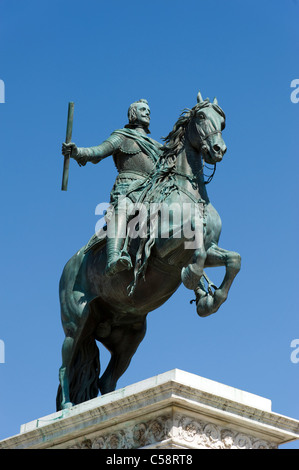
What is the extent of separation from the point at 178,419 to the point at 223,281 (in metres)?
1.90

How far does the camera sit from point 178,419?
37.4 ft

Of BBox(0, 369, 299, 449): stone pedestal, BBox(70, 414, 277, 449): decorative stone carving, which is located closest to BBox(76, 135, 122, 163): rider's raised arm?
BBox(0, 369, 299, 449): stone pedestal

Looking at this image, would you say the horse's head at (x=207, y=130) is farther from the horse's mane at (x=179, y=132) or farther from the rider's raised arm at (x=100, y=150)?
the rider's raised arm at (x=100, y=150)

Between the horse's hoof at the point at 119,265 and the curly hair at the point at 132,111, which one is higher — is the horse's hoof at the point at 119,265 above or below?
below

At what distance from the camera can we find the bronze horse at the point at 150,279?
12758 millimetres

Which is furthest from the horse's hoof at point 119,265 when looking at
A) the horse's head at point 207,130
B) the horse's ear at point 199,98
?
the horse's ear at point 199,98

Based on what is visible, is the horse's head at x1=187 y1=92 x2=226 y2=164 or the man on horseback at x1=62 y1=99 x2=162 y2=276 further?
the man on horseback at x1=62 y1=99 x2=162 y2=276

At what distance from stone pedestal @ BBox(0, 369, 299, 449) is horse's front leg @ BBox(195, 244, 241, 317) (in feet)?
3.90

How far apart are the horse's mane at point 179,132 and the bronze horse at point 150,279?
0.01m

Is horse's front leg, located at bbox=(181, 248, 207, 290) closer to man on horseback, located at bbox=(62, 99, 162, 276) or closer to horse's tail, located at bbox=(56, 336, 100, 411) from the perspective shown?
man on horseback, located at bbox=(62, 99, 162, 276)

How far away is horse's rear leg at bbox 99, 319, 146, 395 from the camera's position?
560 inches

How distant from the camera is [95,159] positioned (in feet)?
46.8

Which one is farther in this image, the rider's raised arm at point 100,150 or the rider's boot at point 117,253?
the rider's raised arm at point 100,150
